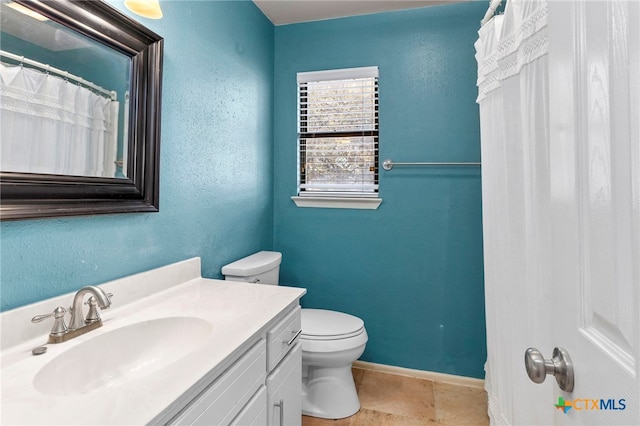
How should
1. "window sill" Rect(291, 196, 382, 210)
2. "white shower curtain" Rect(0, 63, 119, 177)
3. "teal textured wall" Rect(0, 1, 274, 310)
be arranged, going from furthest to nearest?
"window sill" Rect(291, 196, 382, 210)
"teal textured wall" Rect(0, 1, 274, 310)
"white shower curtain" Rect(0, 63, 119, 177)

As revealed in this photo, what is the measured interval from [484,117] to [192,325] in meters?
1.55

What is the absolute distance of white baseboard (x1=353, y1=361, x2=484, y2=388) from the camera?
6.61 ft

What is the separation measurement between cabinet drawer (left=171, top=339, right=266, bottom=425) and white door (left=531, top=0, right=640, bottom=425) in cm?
72

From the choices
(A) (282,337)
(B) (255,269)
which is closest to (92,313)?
(A) (282,337)

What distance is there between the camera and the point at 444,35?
79.1 inches

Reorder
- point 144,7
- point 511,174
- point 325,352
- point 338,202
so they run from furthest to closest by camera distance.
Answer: point 338,202 < point 325,352 < point 511,174 < point 144,7

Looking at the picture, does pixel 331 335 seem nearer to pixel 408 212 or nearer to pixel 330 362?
pixel 330 362

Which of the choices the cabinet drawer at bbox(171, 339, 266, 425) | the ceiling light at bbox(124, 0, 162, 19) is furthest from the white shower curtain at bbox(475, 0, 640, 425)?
the ceiling light at bbox(124, 0, 162, 19)

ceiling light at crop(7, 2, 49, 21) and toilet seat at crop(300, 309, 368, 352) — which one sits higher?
ceiling light at crop(7, 2, 49, 21)

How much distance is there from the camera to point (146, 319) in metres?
1.02

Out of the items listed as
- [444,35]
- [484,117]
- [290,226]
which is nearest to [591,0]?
[484,117]

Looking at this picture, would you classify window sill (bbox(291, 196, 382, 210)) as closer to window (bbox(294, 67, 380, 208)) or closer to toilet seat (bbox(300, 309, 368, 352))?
window (bbox(294, 67, 380, 208))

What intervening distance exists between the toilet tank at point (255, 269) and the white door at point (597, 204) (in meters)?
1.34

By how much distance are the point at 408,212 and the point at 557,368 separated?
1562 millimetres
